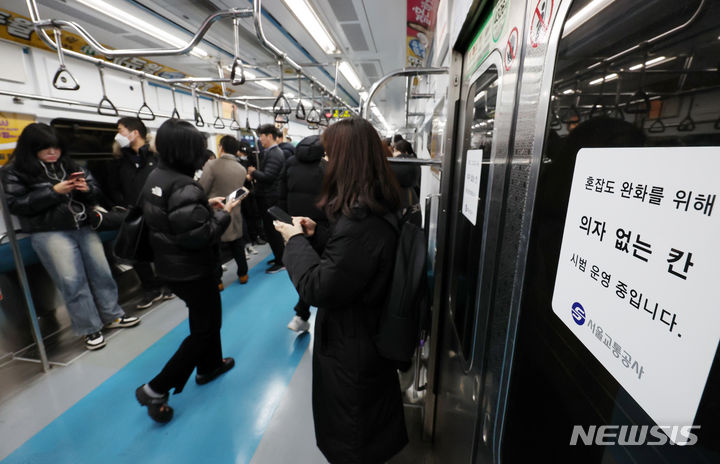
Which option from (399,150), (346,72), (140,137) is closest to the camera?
(140,137)

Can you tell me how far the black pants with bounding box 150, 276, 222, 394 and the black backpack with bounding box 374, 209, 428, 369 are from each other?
1.32 metres

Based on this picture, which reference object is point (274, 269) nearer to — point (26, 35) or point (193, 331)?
point (193, 331)

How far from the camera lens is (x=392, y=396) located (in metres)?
1.44

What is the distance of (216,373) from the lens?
2535 mm

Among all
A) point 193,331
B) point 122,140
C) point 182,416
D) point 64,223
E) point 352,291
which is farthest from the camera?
point 122,140

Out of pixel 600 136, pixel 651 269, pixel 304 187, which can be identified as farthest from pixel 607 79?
pixel 304 187

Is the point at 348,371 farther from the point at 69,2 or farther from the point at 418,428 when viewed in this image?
the point at 69,2

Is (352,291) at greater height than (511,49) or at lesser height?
lesser

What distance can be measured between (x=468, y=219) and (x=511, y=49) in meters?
0.62

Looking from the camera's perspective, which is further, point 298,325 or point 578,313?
point 298,325

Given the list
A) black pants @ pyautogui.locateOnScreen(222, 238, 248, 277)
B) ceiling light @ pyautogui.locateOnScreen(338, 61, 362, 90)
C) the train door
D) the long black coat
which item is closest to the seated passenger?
black pants @ pyautogui.locateOnScreen(222, 238, 248, 277)

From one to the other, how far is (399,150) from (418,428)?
2.87 metres

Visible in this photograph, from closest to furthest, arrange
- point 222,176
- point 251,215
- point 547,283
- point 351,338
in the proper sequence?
point 547,283 → point 351,338 → point 222,176 → point 251,215

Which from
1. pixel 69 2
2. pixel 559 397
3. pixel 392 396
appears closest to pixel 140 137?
pixel 69 2
